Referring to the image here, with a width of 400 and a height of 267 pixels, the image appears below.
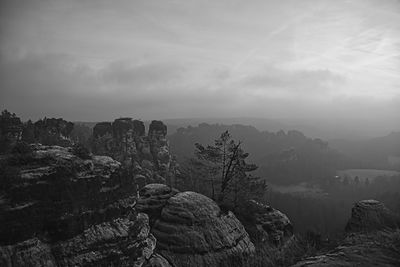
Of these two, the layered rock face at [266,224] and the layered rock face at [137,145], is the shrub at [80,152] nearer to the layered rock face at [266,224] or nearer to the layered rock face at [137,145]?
the layered rock face at [266,224]

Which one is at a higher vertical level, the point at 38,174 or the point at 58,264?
the point at 38,174

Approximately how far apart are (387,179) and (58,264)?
19058cm

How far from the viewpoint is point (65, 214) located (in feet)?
43.1

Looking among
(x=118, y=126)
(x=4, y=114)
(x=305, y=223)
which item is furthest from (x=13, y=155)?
(x=305, y=223)

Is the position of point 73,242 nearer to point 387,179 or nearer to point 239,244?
point 239,244

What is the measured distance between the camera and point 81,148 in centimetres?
1502

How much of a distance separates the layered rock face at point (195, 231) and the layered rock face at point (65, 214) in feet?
15.0

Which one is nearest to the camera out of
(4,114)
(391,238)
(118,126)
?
(391,238)

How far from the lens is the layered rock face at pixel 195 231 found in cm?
1975

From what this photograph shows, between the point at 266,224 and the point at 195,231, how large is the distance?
11.4m

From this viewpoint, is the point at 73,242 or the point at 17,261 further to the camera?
the point at 73,242

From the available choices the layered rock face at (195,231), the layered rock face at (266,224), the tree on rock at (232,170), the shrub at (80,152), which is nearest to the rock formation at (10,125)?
the tree on rock at (232,170)

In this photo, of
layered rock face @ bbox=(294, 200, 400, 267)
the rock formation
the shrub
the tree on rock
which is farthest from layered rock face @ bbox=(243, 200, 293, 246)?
the rock formation

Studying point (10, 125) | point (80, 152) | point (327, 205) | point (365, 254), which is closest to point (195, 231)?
point (80, 152)
